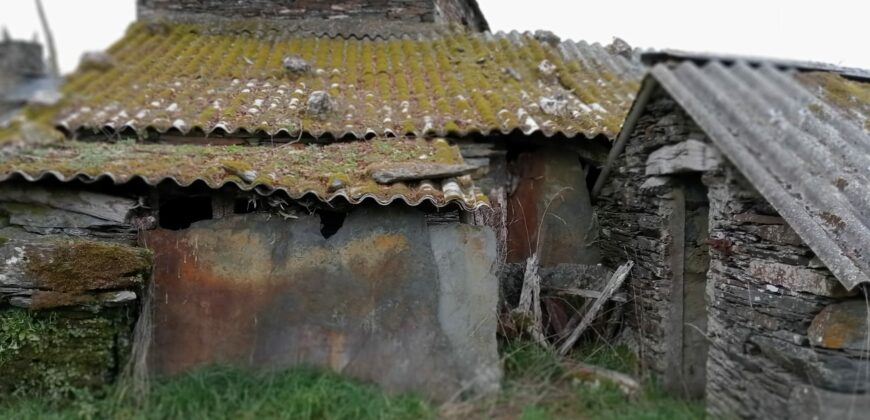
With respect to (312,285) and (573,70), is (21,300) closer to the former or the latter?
(312,285)

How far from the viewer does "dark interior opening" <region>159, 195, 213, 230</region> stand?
5.15 meters

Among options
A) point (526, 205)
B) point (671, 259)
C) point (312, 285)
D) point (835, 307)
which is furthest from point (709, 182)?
point (312, 285)

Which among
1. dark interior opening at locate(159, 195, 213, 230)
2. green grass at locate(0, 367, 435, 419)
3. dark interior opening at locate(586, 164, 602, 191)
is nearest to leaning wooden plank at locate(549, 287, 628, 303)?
dark interior opening at locate(586, 164, 602, 191)

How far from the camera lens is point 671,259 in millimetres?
4863

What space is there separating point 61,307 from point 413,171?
268 centimetres

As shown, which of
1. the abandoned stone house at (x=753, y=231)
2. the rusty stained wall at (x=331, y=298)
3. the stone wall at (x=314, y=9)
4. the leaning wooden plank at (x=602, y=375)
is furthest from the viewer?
the stone wall at (x=314, y=9)

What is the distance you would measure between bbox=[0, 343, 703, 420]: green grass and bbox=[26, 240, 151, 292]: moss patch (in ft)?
2.49

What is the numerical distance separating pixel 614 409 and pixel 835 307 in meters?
1.63

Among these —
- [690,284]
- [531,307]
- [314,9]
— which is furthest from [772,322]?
[314,9]

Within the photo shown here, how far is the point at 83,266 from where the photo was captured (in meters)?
4.01

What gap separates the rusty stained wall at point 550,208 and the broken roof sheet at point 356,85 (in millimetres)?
559

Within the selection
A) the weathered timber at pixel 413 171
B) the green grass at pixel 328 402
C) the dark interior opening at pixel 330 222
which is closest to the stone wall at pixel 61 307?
the green grass at pixel 328 402

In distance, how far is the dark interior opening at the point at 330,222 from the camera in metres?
4.52

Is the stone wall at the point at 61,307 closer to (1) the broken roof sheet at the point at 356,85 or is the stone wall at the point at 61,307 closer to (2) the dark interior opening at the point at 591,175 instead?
(1) the broken roof sheet at the point at 356,85
